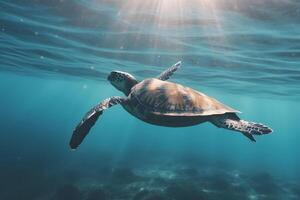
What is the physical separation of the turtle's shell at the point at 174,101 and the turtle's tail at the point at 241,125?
0.64 ft

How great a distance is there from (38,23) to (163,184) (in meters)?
13.0

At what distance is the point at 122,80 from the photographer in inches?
351

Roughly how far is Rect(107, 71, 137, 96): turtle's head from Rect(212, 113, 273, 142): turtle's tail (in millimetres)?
2816

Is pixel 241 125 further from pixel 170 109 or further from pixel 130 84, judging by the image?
pixel 130 84

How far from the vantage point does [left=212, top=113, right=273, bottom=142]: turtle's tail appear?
6.10 meters

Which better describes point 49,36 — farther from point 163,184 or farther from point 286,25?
point 286,25

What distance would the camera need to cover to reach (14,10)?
16.9 metres

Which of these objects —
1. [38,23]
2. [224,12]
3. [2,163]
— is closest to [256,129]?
[224,12]

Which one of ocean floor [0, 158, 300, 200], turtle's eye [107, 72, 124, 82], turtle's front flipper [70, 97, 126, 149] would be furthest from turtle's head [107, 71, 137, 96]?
ocean floor [0, 158, 300, 200]

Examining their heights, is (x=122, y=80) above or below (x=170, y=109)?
above

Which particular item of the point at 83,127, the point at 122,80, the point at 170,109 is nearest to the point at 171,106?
the point at 170,109

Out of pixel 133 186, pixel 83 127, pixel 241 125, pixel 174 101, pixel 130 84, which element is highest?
pixel 130 84

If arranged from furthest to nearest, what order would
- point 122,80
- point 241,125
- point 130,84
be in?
point 130,84, point 122,80, point 241,125

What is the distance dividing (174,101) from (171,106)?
19cm
